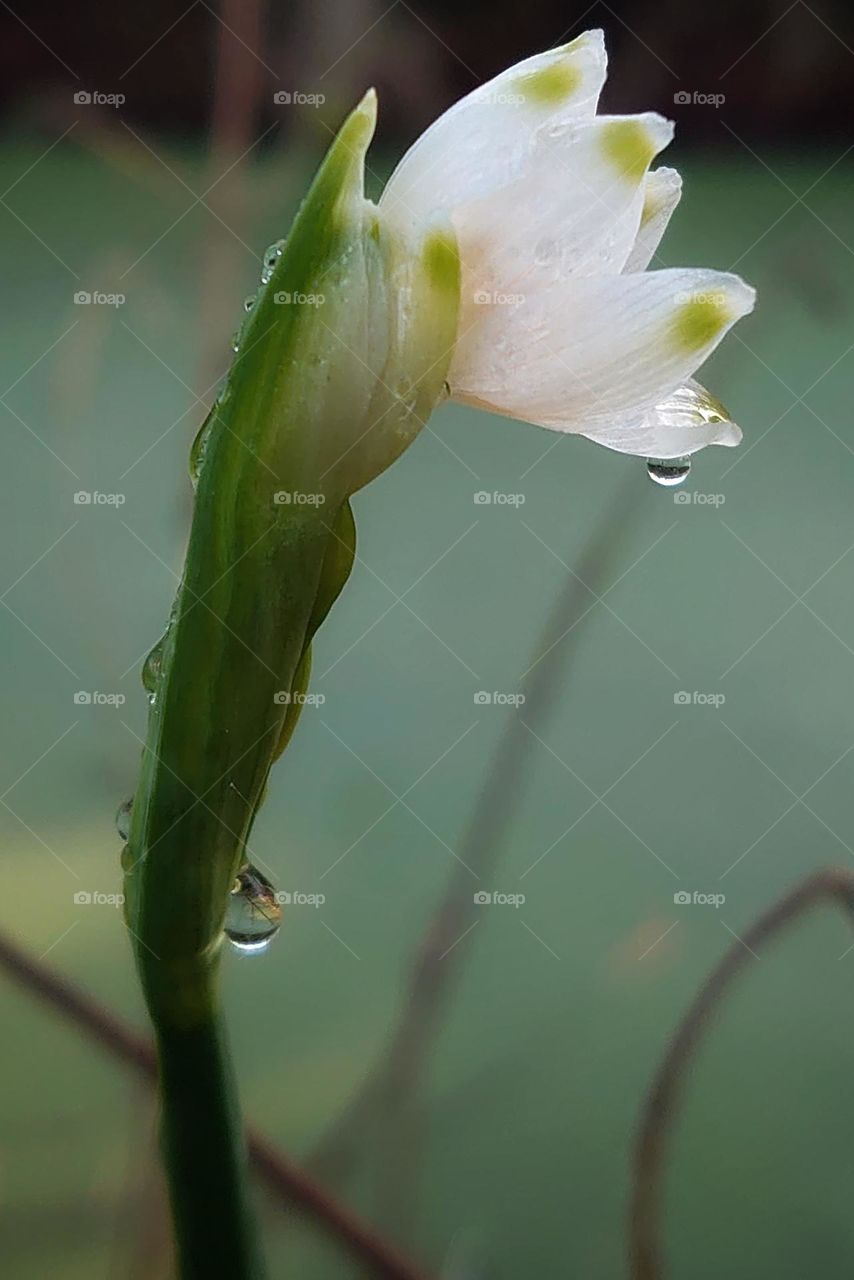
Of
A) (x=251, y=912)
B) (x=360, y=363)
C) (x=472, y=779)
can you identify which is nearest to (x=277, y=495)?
(x=360, y=363)

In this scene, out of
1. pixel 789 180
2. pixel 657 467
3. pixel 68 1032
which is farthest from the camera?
pixel 789 180

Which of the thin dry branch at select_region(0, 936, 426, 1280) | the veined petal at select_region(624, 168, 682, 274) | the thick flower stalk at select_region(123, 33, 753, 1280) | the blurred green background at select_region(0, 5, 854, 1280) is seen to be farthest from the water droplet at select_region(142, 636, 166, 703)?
the blurred green background at select_region(0, 5, 854, 1280)

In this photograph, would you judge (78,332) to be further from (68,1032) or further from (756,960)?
(756,960)

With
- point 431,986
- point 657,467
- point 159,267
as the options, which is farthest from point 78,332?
point 657,467

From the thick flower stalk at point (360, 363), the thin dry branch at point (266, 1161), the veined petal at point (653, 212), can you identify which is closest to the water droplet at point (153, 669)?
the thick flower stalk at point (360, 363)

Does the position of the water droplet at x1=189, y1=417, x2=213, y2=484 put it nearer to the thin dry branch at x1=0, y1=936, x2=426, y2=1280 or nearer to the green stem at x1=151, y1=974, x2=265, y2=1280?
the green stem at x1=151, y1=974, x2=265, y2=1280

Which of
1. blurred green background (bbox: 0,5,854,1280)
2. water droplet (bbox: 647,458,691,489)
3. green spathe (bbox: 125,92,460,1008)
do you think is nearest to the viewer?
green spathe (bbox: 125,92,460,1008)

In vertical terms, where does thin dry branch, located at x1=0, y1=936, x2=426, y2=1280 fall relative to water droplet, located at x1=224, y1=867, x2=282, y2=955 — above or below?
below
